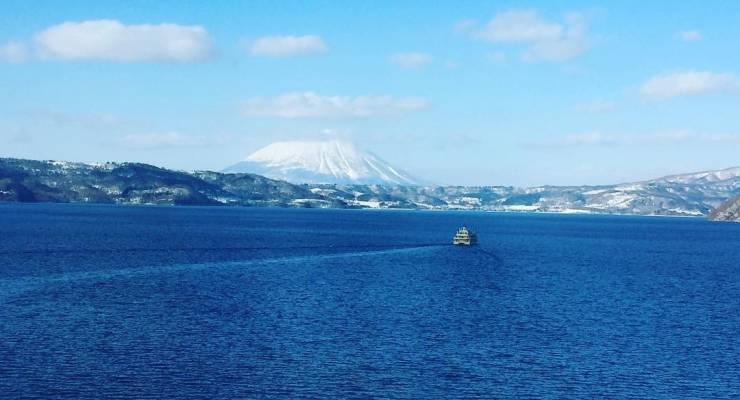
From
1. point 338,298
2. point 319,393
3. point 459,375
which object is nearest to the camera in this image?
point 319,393

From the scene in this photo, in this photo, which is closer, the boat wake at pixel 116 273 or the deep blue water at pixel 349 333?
the deep blue water at pixel 349 333

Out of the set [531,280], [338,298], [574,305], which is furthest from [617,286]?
[338,298]

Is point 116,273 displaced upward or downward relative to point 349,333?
upward

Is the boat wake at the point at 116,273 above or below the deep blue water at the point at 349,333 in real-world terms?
above

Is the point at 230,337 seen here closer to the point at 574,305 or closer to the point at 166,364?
the point at 166,364

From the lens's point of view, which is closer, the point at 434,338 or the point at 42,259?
the point at 434,338

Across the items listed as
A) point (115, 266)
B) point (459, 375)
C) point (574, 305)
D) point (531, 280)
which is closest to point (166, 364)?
point (459, 375)

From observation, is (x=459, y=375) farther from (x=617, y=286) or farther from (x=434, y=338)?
(x=617, y=286)

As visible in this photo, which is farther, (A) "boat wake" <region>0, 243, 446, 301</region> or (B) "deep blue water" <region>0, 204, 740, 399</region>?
(A) "boat wake" <region>0, 243, 446, 301</region>

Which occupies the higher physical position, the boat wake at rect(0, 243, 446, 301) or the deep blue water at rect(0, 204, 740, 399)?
the boat wake at rect(0, 243, 446, 301)

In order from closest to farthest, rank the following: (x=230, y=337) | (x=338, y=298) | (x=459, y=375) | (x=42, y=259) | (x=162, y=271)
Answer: (x=459, y=375), (x=230, y=337), (x=338, y=298), (x=162, y=271), (x=42, y=259)

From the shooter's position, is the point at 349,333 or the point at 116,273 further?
the point at 116,273
